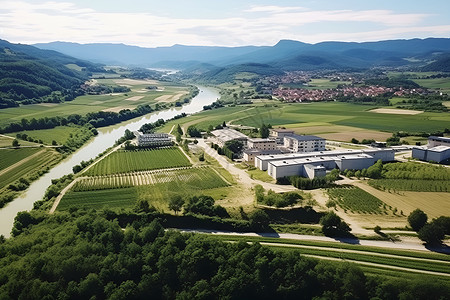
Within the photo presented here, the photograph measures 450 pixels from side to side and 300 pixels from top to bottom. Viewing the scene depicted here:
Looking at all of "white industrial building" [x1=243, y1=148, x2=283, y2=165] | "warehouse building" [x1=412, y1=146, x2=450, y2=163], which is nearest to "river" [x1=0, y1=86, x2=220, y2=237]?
"white industrial building" [x1=243, y1=148, x2=283, y2=165]

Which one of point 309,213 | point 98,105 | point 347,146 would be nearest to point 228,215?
point 309,213

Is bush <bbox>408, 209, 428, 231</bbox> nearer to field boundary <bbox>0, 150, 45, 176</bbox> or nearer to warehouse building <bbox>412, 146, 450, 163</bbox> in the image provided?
warehouse building <bbox>412, 146, 450, 163</bbox>

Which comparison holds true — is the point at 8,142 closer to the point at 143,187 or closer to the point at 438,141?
the point at 143,187

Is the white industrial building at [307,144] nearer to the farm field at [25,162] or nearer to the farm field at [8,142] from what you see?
the farm field at [25,162]

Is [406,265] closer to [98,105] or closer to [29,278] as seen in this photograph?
[29,278]

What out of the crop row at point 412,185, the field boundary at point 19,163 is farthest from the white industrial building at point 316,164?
the field boundary at point 19,163

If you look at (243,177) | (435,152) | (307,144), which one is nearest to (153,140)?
(243,177)
